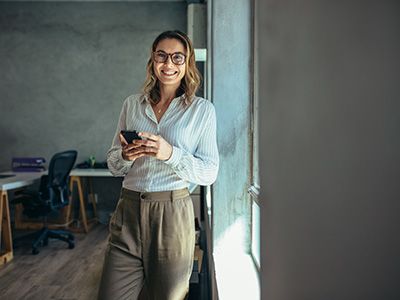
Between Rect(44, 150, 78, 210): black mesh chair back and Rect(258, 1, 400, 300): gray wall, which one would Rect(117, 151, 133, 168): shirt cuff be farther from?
Rect(44, 150, 78, 210): black mesh chair back

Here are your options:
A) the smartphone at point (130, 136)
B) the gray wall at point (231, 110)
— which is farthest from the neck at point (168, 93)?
the gray wall at point (231, 110)

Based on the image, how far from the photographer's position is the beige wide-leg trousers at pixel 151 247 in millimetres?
1299

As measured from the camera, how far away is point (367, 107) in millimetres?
461

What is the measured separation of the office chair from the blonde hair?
2.72 meters

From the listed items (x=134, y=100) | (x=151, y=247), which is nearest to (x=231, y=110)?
(x=134, y=100)

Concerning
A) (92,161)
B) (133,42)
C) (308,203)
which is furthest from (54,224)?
(308,203)

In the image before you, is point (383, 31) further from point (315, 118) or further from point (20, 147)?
point (20, 147)

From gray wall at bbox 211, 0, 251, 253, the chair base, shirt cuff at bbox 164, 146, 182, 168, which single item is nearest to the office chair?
the chair base

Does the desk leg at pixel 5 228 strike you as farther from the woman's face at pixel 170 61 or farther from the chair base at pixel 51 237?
the woman's face at pixel 170 61

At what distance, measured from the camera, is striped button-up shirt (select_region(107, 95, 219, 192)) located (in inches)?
51.9

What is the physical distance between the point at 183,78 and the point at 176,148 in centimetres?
33

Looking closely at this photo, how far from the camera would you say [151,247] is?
4.31 ft

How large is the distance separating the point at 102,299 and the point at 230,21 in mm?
1355

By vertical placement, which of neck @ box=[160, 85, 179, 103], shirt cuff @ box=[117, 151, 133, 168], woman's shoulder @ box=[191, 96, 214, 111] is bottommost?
shirt cuff @ box=[117, 151, 133, 168]
